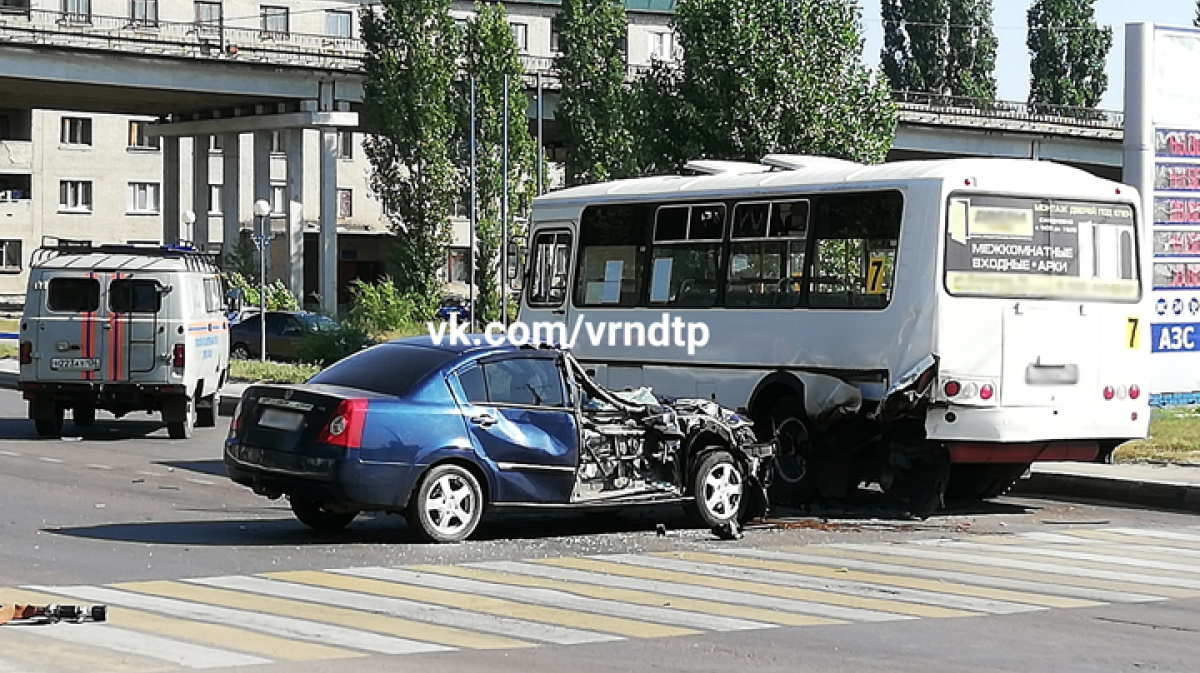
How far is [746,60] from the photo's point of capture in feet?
156

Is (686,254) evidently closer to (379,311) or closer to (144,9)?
(379,311)

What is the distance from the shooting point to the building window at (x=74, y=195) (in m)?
84.8

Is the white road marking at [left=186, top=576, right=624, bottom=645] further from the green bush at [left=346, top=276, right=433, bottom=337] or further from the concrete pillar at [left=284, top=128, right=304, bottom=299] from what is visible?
the concrete pillar at [left=284, top=128, right=304, bottom=299]

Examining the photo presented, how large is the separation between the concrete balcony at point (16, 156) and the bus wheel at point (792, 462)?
228 ft

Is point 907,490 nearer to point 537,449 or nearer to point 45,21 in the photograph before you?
point 537,449

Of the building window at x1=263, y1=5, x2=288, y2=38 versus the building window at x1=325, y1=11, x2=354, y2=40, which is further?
the building window at x1=325, y1=11, x2=354, y2=40

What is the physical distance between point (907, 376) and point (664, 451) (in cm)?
294

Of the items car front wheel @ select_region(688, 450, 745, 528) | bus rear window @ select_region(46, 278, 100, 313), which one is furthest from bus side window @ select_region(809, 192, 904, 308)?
bus rear window @ select_region(46, 278, 100, 313)

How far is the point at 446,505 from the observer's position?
14383mm

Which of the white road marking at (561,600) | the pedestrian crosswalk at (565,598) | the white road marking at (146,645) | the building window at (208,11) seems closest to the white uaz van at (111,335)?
the pedestrian crosswalk at (565,598)

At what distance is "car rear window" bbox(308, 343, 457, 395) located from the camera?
47.6 feet

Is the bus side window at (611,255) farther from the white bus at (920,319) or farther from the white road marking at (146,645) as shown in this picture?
the white road marking at (146,645)

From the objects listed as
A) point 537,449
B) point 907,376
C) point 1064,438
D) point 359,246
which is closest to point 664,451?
point 537,449

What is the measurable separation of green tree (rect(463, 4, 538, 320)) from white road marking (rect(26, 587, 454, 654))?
53.9 m
